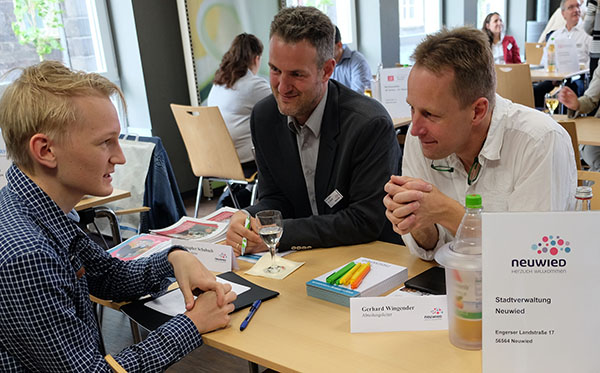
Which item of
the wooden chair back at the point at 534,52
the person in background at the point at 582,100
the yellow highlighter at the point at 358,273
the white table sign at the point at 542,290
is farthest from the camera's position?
the wooden chair back at the point at 534,52

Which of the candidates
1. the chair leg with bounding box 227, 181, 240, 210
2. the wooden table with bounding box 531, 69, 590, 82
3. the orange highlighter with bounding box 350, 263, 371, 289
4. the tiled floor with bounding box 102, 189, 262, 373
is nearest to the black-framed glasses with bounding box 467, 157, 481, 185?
the orange highlighter with bounding box 350, 263, 371, 289

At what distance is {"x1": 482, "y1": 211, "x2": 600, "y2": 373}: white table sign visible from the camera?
90 centimetres

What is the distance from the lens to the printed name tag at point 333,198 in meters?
2.00

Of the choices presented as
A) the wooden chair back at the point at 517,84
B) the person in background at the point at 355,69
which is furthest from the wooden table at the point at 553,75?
the person in background at the point at 355,69

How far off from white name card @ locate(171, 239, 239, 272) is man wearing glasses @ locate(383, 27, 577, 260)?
0.51m

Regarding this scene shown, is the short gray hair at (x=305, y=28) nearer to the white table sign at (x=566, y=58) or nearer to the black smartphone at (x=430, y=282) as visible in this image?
the black smartphone at (x=430, y=282)

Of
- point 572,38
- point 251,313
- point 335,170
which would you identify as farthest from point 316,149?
point 572,38

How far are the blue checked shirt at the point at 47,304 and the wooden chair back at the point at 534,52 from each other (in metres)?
6.76

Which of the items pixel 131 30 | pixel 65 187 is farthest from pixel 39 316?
pixel 131 30

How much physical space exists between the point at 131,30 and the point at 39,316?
160 inches

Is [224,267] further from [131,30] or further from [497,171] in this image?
[131,30]

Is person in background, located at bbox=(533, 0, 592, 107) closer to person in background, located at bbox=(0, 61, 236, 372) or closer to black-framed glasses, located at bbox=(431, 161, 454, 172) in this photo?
black-framed glasses, located at bbox=(431, 161, 454, 172)

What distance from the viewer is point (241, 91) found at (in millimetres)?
4207

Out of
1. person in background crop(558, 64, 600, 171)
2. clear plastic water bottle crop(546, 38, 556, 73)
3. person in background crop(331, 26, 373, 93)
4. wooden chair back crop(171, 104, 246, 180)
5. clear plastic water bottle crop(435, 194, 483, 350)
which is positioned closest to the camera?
clear plastic water bottle crop(435, 194, 483, 350)
